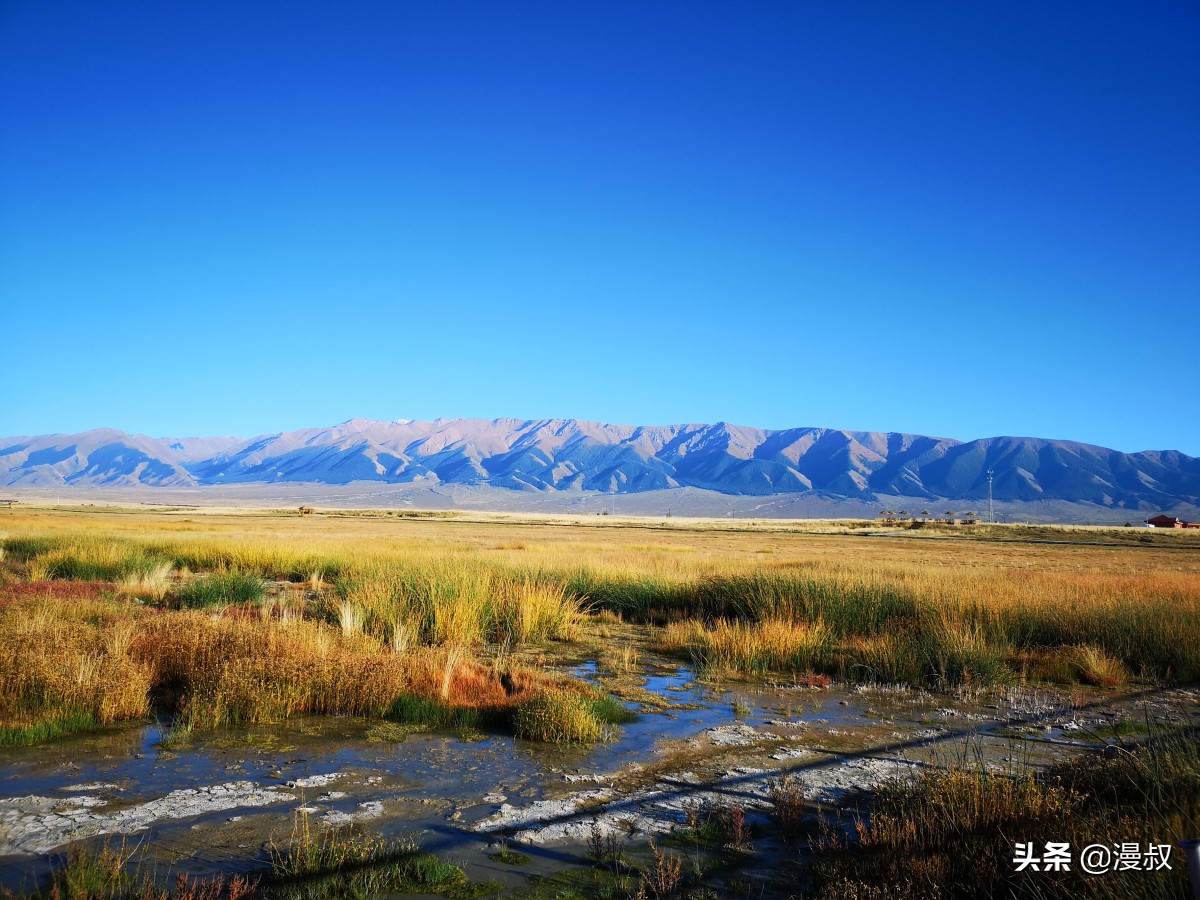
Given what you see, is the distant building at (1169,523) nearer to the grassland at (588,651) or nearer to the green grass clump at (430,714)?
the grassland at (588,651)

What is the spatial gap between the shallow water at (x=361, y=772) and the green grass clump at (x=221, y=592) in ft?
29.5

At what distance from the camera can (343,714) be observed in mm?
9453

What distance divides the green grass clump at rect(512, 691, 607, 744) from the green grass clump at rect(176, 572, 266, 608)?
993cm

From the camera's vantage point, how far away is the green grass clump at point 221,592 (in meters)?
16.8

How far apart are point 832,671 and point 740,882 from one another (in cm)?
853

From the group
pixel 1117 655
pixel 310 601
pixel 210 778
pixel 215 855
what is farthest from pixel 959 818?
pixel 310 601

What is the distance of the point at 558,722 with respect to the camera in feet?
28.3

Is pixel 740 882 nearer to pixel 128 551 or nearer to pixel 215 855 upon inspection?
pixel 215 855

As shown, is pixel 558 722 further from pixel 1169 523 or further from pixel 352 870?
pixel 1169 523

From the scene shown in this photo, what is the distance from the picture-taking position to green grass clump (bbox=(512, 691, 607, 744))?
8.59 metres

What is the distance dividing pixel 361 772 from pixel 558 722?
2208mm

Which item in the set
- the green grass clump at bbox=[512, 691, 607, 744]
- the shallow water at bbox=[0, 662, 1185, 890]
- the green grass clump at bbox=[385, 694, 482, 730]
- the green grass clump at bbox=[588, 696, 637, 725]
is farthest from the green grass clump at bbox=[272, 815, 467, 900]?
the green grass clump at bbox=[588, 696, 637, 725]

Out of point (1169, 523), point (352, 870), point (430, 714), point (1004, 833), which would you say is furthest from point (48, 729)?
point (1169, 523)

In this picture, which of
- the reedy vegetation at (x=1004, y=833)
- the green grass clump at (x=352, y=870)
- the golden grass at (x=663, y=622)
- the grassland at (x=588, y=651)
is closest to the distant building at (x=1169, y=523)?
the grassland at (x=588, y=651)
